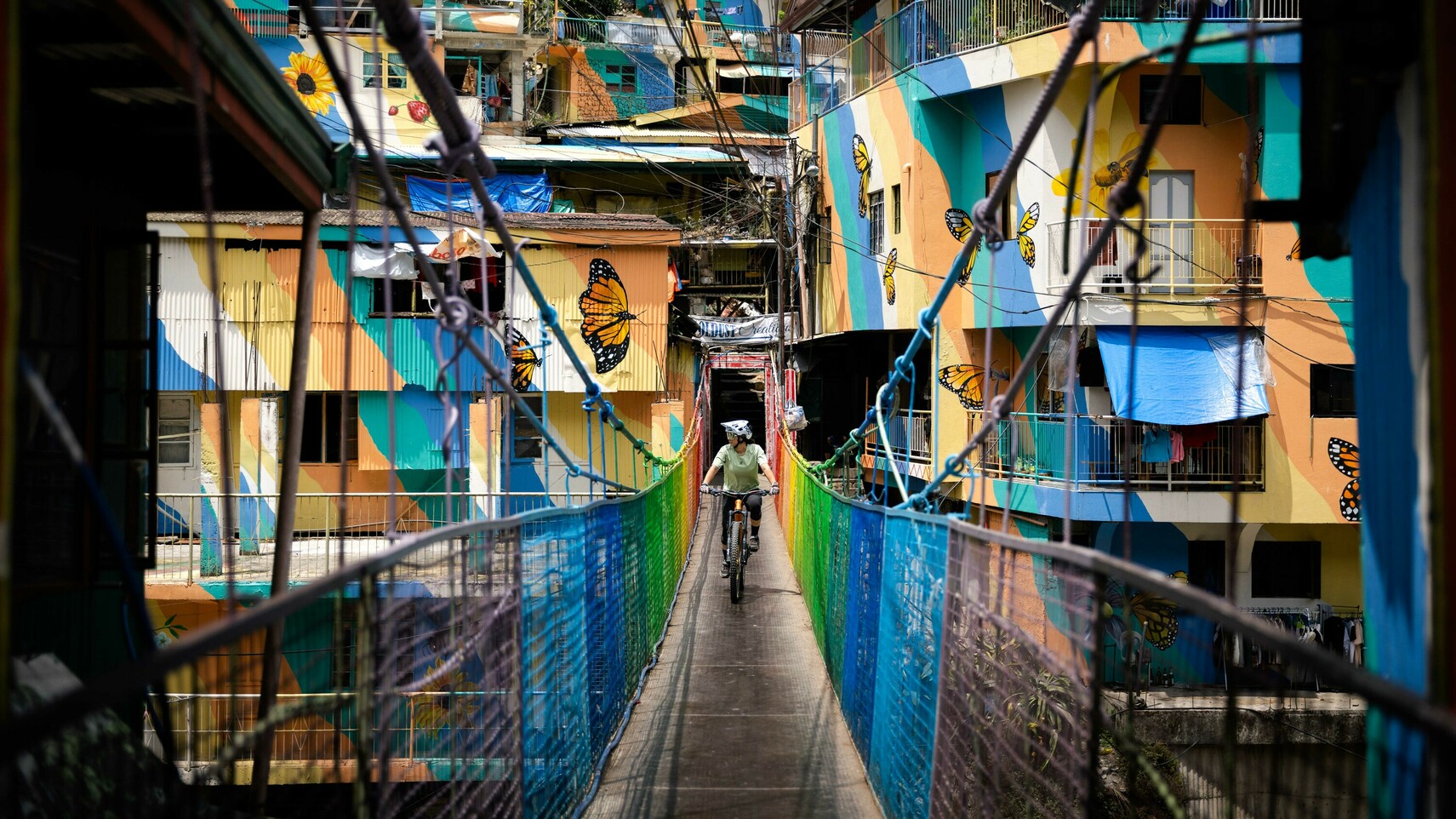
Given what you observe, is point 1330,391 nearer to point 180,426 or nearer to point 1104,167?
point 1104,167

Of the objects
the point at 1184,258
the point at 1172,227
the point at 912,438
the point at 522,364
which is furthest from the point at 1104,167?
the point at 522,364

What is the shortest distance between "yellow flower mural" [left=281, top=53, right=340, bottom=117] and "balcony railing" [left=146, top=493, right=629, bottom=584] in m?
8.70

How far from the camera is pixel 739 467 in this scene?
35.3ft

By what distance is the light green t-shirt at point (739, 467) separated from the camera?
35.0 ft

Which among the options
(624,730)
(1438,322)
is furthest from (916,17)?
(1438,322)

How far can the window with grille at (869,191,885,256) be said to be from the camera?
18594mm

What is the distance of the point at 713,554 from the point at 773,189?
12.1m

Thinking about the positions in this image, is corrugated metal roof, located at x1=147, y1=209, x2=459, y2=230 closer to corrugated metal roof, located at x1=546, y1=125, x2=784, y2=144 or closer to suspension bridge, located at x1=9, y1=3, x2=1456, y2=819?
corrugated metal roof, located at x1=546, y1=125, x2=784, y2=144

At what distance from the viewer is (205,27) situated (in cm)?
298

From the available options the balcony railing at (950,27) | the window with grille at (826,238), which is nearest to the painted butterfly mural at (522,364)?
the window with grille at (826,238)

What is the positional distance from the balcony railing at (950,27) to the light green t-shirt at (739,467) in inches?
239

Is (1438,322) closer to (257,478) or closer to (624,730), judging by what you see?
(624,730)

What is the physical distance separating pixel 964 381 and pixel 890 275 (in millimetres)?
2206

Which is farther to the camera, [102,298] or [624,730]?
[624,730]
